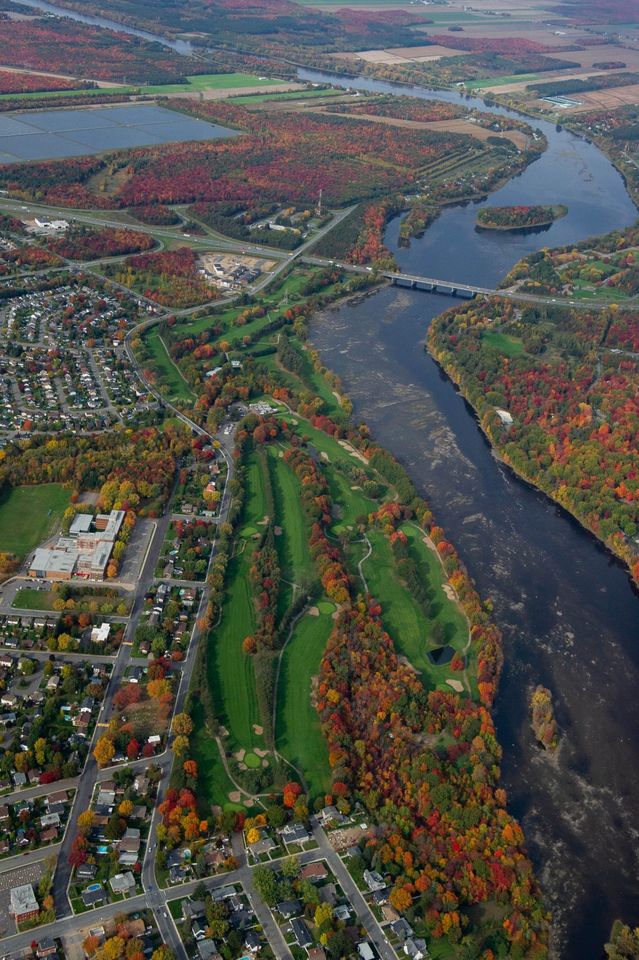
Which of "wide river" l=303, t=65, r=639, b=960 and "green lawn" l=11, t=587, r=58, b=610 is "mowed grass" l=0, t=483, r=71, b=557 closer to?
"green lawn" l=11, t=587, r=58, b=610

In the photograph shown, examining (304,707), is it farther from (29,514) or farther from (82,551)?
(29,514)

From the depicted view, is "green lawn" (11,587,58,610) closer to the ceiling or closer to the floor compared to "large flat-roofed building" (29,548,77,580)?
closer to the floor

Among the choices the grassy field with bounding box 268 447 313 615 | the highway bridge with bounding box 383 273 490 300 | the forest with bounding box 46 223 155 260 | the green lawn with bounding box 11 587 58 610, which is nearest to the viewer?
the green lawn with bounding box 11 587 58 610

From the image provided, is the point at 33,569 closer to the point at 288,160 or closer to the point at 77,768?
the point at 77,768

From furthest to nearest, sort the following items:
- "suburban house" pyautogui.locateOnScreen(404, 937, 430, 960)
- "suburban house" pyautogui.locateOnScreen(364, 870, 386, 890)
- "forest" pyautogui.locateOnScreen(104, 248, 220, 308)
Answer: "forest" pyautogui.locateOnScreen(104, 248, 220, 308), "suburban house" pyautogui.locateOnScreen(364, 870, 386, 890), "suburban house" pyautogui.locateOnScreen(404, 937, 430, 960)

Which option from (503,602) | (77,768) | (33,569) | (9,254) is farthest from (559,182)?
(77,768)

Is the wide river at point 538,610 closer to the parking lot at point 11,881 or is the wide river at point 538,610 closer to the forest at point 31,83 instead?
the parking lot at point 11,881

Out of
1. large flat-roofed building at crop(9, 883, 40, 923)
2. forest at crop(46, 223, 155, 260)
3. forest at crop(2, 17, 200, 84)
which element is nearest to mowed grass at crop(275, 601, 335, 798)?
large flat-roofed building at crop(9, 883, 40, 923)
